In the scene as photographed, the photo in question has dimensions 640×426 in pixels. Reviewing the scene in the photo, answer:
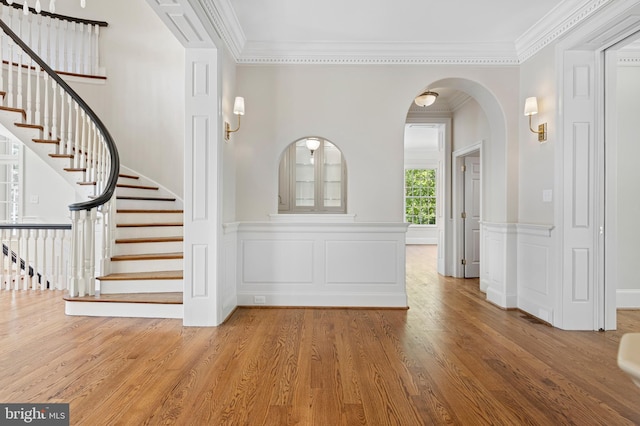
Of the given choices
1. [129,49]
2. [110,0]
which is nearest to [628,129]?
[129,49]

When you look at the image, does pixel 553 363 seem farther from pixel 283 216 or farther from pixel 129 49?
pixel 129 49

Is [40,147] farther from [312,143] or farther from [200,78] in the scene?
[312,143]

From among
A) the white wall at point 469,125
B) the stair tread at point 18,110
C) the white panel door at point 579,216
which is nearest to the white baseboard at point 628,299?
the white panel door at point 579,216

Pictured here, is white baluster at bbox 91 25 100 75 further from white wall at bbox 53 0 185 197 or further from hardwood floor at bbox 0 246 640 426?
hardwood floor at bbox 0 246 640 426

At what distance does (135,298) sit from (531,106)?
14.6 feet

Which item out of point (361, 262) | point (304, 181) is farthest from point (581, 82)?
point (304, 181)

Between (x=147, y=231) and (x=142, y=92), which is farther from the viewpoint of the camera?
(x=142, y=92)

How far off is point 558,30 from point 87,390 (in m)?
4.71

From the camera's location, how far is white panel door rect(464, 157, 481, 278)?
5.90 m

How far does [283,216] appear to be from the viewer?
13.3 ft

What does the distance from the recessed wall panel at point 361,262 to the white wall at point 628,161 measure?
101 inches

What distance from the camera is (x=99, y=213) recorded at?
13.5 feet

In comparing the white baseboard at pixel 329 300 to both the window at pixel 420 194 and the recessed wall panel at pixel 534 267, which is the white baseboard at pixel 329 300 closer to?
the recessed wall panel at pixel 534 267

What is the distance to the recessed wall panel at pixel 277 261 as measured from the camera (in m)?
4.06
